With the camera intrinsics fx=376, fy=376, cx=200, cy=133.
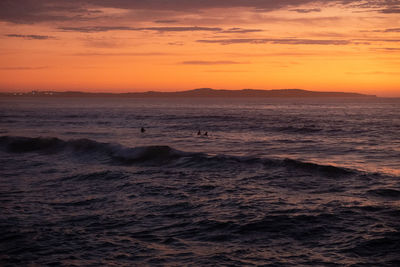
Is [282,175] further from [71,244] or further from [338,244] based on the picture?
[71,244]

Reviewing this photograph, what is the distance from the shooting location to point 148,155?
2589 centimetres

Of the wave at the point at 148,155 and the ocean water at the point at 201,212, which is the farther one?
the wave at the point at 148,155

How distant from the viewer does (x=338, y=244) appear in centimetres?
977

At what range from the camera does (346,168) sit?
65.7 ft

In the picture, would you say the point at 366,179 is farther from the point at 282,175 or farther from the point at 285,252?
the point at 285,252

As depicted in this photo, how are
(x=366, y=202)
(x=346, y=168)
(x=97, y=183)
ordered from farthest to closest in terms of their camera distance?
1. (x=346, y=168)
2. (x=97, y=183)
3. (x=366, y=202)

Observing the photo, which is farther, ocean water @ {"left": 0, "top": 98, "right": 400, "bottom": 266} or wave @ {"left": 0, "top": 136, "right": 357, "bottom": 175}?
wave @ {"left": 0, "top": 136, "right": 357, "bottom": 175}

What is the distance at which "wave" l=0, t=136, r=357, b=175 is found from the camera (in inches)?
824

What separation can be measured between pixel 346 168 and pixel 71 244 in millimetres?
15224

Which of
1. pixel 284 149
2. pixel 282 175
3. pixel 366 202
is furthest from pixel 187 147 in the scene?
pixel 366 202

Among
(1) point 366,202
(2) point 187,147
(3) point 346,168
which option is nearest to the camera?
(1) point 366,202

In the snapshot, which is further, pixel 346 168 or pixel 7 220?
pixel 346 168

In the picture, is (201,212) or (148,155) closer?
(201,212)

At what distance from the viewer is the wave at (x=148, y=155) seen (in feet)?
68.6
